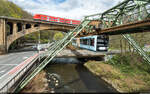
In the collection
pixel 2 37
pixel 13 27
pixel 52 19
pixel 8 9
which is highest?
pixel 8 9

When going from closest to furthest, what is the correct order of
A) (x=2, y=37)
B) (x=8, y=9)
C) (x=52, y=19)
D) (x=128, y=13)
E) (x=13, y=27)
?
(x=128, y=13), (x=2, y=37), (x=13, y=27), (x=52, y=19), (x=8, y=9)

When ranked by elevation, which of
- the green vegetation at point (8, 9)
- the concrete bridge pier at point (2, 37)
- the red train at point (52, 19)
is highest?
the green vegetation at point (8, 9)

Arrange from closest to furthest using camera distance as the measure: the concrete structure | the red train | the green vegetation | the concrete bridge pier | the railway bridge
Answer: the railway bridge → the concrete bridge pier → the concrete structure → the red train → the green vegetation

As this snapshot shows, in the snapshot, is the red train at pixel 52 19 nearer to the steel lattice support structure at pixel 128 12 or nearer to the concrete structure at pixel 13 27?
the concrete structure at pixel 13 27

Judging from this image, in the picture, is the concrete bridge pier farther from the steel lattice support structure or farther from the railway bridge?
the steel lattice support structure

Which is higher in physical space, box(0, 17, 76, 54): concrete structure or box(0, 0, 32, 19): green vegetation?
box(0, 0, 32, 19): green vegetation

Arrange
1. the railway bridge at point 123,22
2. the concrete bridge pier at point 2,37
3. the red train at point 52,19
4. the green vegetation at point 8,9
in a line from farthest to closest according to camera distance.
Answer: the green vegetation at point 8,9 → the red train at point 52,19 → the concrete bridge pier at point 2,37 → the railway bridge at point 123,22

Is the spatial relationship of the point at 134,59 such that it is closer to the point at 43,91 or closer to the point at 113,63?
the point at 113,63

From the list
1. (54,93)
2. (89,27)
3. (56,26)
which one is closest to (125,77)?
(89,27)

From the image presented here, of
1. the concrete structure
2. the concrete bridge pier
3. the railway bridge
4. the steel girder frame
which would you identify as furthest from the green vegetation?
the steel girder frame

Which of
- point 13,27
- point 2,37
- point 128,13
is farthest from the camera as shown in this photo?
point 13,27

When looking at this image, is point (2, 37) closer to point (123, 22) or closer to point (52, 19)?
point (52, 19)

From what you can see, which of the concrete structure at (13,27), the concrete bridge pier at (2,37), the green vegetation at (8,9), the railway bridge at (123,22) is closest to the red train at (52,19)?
the concrete structure at (13,27)

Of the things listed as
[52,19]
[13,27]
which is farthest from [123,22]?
[13,27]
